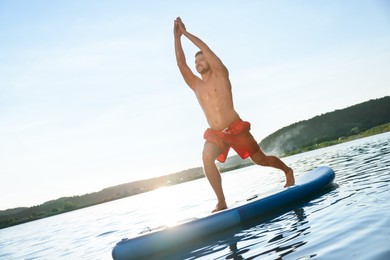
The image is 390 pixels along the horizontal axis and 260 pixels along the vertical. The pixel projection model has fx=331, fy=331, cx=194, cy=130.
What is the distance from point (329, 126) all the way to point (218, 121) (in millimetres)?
110821

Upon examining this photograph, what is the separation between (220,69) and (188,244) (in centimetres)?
343

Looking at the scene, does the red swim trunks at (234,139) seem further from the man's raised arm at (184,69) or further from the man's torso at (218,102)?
the man's raised arm at (184,69)

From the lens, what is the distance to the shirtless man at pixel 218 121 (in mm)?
6477

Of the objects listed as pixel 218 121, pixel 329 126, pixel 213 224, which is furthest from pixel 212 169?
pixel 329 126

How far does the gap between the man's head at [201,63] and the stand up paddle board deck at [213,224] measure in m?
2.84

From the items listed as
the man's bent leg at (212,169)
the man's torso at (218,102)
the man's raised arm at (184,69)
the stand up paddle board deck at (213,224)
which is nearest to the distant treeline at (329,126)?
the stand up paddle board deck at (213,224)

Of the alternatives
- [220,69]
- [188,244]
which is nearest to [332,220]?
[188,244]

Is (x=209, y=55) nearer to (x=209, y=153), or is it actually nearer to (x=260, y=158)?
(x=209, y=153)

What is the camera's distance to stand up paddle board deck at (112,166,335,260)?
509 cm

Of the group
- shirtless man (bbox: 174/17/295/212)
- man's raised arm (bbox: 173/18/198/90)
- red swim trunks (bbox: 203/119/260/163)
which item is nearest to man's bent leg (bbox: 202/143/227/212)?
shirtless man (bbox: 174/17/295/212)

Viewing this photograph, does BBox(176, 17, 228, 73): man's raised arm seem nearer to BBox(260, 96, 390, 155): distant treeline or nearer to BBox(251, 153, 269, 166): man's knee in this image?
BBox(251, 153, 269, 166): man's knee

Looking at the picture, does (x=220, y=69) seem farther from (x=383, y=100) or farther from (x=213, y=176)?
(x=383, y=100)

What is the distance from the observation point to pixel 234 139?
6566mm

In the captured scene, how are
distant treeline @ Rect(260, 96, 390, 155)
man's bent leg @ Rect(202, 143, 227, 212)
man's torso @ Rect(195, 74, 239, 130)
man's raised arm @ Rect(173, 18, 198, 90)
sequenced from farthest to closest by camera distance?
distant treeline @ Rect(260, 96, 390, 155), man's raised arm @ Rect(173, 18, 198, 90), man's torso @ Rect(195, 74, 239, 130), man's bent leg @ Rect(202, 143, 227, 212)
